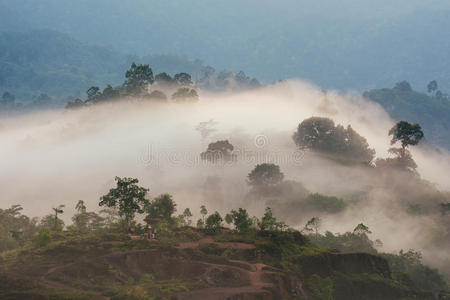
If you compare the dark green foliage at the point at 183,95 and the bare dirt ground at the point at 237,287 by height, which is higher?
the dark green foliage at the point at 183,95

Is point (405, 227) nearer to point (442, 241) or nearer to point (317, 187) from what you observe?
point (442, 241)

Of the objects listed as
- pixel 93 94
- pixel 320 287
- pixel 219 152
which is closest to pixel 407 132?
pixel 219 152

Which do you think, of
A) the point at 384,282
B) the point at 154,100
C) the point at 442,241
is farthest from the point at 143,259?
the point at 154,100

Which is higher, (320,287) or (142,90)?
(142,90)

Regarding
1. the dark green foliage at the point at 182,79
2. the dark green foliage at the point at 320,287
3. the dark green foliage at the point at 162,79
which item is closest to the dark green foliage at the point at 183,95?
the dark green foliage at the point at 162,79

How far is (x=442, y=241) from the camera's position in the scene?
274 feet

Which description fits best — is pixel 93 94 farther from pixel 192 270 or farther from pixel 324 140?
pixel 192 270

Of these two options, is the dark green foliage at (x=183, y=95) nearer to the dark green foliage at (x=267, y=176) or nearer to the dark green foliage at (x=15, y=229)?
the dark green foliage at (x=267, y=176)

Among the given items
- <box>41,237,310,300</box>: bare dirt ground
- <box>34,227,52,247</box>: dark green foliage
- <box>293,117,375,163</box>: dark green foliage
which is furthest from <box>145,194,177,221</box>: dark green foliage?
<box>293,117,375,163</box>: dark green foliage

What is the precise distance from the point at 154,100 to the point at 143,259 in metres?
114

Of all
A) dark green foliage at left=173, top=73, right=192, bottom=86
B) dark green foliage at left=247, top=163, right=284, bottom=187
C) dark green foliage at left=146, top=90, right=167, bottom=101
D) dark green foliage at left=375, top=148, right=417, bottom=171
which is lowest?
dark green foliage at left=247, top=163, right=284, bottom=187

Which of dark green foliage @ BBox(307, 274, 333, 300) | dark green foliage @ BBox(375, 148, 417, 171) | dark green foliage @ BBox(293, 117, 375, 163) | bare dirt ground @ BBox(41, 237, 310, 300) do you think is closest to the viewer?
bare dirt ground @ BBox(41, 237, 310, 300)

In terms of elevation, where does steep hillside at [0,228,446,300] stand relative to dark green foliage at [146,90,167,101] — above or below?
below

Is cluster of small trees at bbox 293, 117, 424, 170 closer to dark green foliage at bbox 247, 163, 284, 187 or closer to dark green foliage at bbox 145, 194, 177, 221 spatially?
dark green foliage at bbox 247, 163, 284, 187
